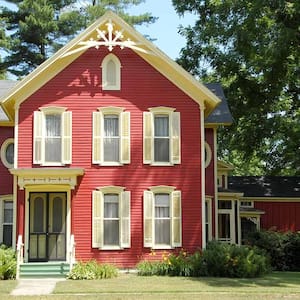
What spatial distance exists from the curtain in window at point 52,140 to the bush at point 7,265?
3.76m

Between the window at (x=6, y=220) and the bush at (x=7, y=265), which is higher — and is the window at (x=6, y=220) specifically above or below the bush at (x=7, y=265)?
above

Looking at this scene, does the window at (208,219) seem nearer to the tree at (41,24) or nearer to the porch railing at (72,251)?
the porch railing at (72,251)

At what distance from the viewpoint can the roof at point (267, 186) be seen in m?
31.1

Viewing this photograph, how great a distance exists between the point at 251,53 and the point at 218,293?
1583 cm

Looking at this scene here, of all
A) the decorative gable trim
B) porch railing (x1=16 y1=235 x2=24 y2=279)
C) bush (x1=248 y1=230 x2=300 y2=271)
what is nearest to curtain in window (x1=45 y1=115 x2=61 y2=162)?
the decorative gable trim

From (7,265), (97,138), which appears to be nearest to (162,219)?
(97,138)

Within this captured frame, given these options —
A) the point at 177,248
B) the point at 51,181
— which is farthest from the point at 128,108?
the point at 177,248

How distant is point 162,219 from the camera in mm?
22516

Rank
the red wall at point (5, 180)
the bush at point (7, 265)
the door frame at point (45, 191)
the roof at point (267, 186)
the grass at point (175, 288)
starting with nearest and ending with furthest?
the grass at point (175, 288), the bush at point (7, 265), the door frame at point (45, 191), the red wall at point (5, 180), the roof at point (267, 186)

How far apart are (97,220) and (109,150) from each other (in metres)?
2.61

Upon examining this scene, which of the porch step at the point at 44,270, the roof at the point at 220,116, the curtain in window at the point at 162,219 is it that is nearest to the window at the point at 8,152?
the porch step at the point at 44,270

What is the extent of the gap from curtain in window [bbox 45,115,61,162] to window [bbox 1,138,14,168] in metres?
2.87

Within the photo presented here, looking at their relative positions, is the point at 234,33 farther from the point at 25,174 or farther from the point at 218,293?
the point at 218,293

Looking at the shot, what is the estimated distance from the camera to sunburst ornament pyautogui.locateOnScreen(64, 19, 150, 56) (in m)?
22.6
